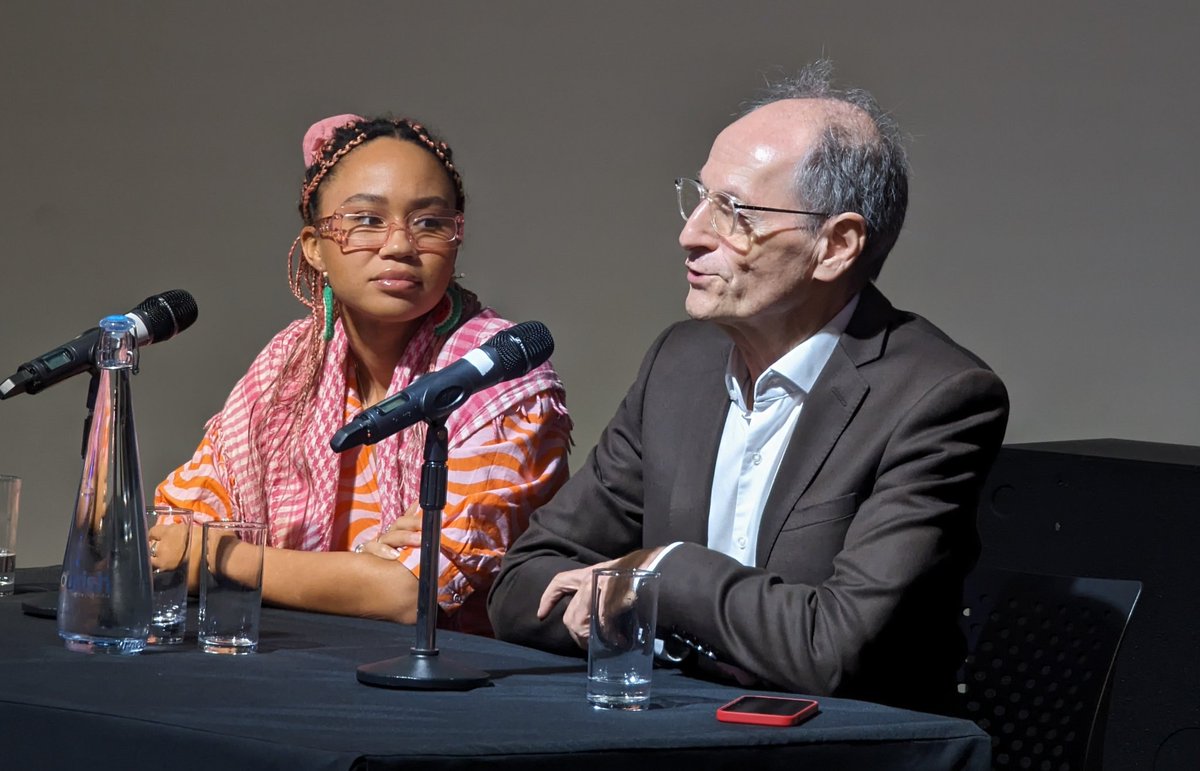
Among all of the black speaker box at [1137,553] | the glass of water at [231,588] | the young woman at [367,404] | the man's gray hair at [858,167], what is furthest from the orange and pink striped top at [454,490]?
the black speaker box at [1137,553]

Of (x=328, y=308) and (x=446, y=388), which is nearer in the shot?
(x=446, y=388)

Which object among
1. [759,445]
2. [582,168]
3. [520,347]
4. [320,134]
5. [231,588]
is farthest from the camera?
[582,168]

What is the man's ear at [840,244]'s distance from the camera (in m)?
2.32

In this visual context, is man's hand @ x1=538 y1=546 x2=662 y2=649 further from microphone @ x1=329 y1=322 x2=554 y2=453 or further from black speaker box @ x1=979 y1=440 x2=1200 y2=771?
black speaker box @ x1=979 y1=440 x2=1200 y2=771

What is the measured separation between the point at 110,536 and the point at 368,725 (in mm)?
602

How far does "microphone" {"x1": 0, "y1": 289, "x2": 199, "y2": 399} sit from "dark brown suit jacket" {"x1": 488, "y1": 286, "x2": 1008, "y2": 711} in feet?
2.10

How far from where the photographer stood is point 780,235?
7.57 feet

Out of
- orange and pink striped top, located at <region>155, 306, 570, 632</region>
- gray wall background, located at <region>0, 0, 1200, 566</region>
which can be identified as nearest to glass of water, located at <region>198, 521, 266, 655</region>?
orange and pink striped top, located at <region>155, 306, 570, 632</region>

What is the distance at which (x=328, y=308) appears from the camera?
2.92m

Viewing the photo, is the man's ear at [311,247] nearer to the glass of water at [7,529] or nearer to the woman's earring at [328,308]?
the woman's earring at [328,308]

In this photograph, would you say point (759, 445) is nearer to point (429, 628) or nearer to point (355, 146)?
point (429, 628)

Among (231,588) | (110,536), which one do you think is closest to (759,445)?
(231,588)

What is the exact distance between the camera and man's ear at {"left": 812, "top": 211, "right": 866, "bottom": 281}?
2.32 metres

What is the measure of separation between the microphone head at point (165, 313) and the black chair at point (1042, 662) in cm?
121
